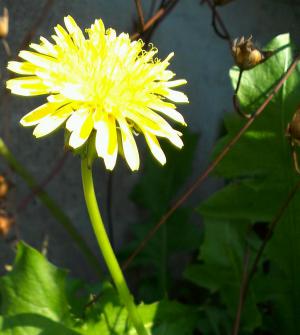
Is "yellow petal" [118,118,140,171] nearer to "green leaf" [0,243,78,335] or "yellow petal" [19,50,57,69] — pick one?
"yellow petal" [19,50,57,69]

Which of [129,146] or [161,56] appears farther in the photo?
[161,56]

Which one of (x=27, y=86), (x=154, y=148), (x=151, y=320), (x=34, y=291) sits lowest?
(x=151, y=320)

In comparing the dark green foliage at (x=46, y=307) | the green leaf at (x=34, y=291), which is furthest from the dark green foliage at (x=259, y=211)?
the green leaf at (x=34, y=291)

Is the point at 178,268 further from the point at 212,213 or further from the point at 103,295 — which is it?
the point at 103,295

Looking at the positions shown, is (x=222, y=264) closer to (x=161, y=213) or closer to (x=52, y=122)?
(x=161, y=213)

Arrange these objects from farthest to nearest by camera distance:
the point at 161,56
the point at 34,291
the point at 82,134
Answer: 1. the point at 161,56
2. the point at 34,291
3. the point at 82,134

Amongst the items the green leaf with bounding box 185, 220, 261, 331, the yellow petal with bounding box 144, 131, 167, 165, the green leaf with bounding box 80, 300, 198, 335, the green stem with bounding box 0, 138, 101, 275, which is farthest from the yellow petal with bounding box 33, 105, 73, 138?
the green leaf with bounding box 185, 220, 261, 331

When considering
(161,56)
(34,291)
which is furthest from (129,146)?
(161,56)

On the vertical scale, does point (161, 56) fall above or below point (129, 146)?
above
